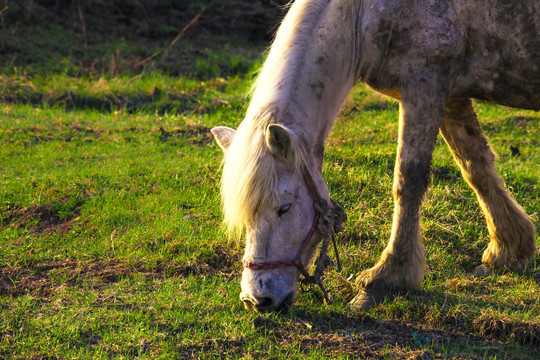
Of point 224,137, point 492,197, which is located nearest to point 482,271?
point 492,197

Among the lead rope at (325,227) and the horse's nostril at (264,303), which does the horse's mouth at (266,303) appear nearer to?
the horse's nostril at (264,303)

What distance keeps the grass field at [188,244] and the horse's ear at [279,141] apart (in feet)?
2.51

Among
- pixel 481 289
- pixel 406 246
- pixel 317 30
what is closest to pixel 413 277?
pixel 406 246

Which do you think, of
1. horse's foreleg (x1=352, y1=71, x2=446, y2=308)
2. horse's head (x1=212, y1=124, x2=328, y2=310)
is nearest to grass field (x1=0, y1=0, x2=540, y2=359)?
horse's foreleg (x1=352, y1=71, x2=446, y2=308)

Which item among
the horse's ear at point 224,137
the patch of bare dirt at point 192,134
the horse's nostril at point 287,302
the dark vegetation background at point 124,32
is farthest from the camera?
the dark vegetation background at point 124,32

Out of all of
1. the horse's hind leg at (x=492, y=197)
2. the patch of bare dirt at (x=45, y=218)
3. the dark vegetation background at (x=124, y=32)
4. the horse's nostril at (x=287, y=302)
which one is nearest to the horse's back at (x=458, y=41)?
the horse's hind leg at (x=492, y=197)

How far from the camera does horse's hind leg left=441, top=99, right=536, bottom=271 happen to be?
4.19m

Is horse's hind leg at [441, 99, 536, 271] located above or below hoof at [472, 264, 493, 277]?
above

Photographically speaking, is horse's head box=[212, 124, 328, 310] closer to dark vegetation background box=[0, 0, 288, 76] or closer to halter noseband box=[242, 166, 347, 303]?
halter noseband box=[242, 166, 347, 303]

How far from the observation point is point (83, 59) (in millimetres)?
9883

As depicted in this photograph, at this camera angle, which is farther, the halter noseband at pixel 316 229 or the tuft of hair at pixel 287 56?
the tuft of hair at pixel 287 56

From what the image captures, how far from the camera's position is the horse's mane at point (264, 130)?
3.18 m

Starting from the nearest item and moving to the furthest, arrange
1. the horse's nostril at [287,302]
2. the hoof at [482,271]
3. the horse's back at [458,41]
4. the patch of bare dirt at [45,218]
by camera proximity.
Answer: the horse's nostril at [287,302] < the horse's back at [458,41] < the hoof at [482,271] < the patch of bare dirt at [45,218]

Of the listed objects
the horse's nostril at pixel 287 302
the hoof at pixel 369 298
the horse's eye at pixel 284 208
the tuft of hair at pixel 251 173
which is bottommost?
the hoof at pixel 369 298
